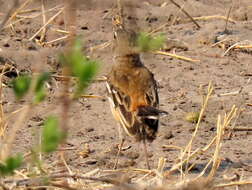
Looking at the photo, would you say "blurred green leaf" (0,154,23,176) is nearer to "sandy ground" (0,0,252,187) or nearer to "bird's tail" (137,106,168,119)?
"sandy ground" (0,0,252,187)

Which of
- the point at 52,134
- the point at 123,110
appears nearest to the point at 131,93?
the point at 123,110

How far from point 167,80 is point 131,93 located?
2.04 metres

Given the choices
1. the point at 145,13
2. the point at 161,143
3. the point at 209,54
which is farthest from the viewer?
the point at 145,13

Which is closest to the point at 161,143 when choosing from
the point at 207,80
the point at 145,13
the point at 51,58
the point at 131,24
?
the point at 207,80

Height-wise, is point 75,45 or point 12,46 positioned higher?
point 75,45

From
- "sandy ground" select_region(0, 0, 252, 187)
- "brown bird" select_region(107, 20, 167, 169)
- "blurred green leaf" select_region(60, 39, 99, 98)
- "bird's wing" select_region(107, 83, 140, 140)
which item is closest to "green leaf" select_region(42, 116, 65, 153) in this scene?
"blurred green leaf" select_region(60, 39, 99, 98)

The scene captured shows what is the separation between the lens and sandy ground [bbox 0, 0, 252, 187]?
7629mm

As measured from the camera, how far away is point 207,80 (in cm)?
955

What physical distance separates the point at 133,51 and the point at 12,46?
6.92 feet

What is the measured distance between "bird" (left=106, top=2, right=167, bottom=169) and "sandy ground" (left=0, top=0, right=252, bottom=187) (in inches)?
11.4

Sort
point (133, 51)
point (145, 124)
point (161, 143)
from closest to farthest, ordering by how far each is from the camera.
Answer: point (145, 124)
point (161, 143)
point (133, 51)

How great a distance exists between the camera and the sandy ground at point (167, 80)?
25.0 feet

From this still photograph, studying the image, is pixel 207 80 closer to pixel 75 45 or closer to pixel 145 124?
pixel 145 124

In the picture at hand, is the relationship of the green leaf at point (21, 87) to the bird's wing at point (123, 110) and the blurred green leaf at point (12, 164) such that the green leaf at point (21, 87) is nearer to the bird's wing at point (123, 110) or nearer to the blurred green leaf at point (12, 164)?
the blurred green leaf at point (12, 164)
